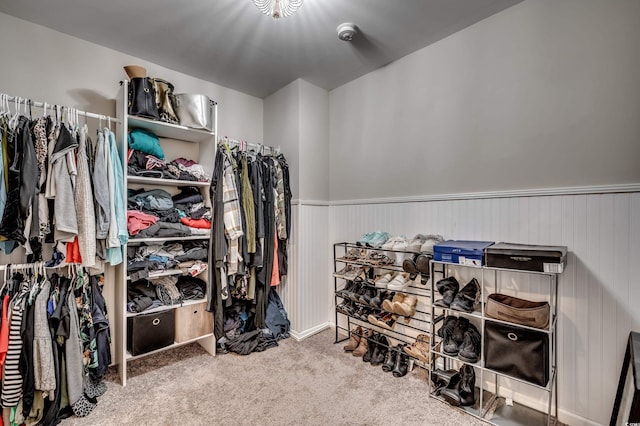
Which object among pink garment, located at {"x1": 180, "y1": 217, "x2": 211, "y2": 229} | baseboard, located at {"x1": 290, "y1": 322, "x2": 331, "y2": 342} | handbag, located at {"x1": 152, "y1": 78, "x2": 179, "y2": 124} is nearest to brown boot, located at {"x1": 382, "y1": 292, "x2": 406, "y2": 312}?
baseboard, located at {"x1": 290, "y1": 322, "x2": 331, "y2": 342}

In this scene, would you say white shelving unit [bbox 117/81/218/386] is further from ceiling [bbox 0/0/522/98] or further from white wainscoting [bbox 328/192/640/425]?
white wainscoting [bbox 328/192/640/425]

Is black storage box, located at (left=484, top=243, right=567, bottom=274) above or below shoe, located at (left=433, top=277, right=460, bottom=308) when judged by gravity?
above

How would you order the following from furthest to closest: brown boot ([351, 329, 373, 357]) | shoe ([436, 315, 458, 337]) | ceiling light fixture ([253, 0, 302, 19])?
1. brown boot ([351, 329, 373, 357])
2. shoe ([436, 315, 458, 337])
3. ceiling light fixture ([253, 0, 302, 19])

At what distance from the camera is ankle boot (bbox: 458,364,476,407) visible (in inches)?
68.8

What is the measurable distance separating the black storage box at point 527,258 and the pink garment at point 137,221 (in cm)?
229

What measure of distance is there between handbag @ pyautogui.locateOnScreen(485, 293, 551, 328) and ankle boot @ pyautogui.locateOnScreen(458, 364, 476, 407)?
47cm

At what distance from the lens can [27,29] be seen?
1.93 m

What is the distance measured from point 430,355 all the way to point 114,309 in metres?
2.40

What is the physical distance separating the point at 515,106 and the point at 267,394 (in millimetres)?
2500

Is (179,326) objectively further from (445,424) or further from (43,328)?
(445,424)

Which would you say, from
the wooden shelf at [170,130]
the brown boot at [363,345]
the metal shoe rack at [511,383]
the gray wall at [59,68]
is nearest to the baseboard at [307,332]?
the brown boot at [363,345]

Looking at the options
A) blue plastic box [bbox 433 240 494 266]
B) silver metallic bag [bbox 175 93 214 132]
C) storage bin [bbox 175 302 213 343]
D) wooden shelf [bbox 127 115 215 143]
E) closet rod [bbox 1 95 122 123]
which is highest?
silver metallic bag [bbox 175 93 214 132]

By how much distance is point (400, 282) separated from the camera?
7.24 ft

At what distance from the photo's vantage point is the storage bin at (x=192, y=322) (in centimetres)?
221
